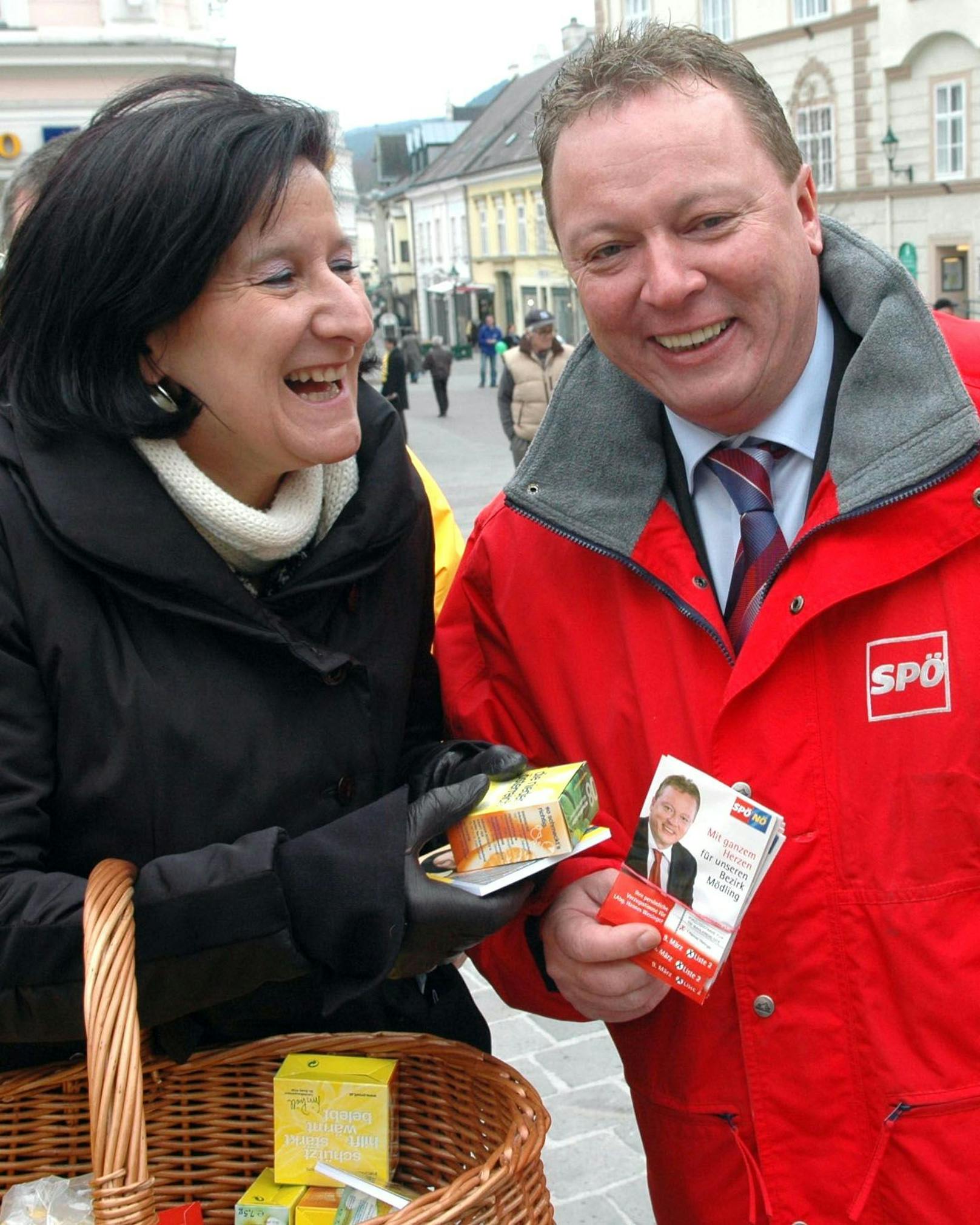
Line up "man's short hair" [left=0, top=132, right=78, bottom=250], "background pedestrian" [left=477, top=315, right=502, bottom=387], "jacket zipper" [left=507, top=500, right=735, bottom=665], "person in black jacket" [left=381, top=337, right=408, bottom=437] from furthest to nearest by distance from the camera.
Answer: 1. "background pedestrian" [left=477, top=315, right=502, bottom=387]
2. "person in black jacket" [left=381, top=337, right=408, bottom=437]
3. "man's short hair" [left=0, top=132, right=78, bottom=250]
4. "jacket zipper" [left=507, top=500, right=735, bottom=665]

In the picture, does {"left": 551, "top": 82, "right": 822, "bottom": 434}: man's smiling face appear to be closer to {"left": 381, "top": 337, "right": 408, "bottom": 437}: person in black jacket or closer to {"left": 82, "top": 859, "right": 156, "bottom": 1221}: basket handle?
{"left": 82, "top": 859, "right": 156, "bottom": 1221}: basket handle

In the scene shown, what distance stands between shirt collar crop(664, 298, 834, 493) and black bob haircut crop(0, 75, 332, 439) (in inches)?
28.5

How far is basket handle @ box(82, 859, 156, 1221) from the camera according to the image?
1.54 m

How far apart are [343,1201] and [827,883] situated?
0.77 m

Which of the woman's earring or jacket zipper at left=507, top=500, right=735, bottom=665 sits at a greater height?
the woman's earring

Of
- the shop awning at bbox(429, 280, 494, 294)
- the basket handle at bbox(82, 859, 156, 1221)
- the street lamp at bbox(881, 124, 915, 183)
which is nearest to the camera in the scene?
the basket handle at bbox(82, 859, 156, 1221)

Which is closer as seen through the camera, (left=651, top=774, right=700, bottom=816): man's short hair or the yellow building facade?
(left=651, top=774, right=700, bottom=816): man's short hair

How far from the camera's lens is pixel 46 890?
5.60 feet

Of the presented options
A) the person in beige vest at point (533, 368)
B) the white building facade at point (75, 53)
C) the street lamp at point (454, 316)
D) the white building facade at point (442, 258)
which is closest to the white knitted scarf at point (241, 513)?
the person in beige vest at point (533, 368)

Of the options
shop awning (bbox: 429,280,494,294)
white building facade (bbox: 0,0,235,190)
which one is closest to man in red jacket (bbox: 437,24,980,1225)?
white building facade (bbox: 0,0,235,190)

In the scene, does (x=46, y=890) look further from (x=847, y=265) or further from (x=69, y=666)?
(x=847, y=265)

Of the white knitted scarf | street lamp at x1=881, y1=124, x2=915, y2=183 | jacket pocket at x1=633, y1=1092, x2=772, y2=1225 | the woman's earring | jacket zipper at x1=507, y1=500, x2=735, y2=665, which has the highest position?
street lamp at x1=881, y1=124, x2=915, y2=183

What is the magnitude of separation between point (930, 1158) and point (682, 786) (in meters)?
0.61

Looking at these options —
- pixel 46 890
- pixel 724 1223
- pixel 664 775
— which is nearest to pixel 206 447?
pixel 46 890
